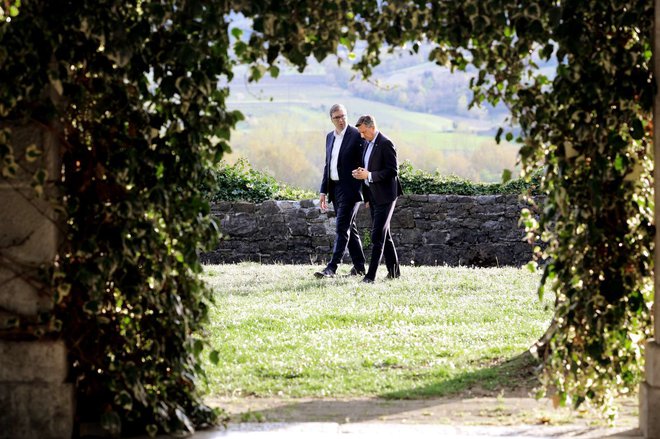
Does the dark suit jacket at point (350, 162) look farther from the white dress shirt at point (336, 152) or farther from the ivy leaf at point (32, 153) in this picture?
the ivy leaf at point (32, 153)

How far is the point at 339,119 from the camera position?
11938 millimetres

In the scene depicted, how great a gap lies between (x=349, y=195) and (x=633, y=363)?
710 cm

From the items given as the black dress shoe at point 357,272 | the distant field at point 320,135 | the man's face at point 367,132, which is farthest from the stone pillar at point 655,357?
the distant field at point 320,135

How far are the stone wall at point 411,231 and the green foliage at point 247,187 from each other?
0.46m

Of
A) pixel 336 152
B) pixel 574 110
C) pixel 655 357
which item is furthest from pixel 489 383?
pixel 336 152

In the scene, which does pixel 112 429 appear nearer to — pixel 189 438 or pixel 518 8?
pixel 189 438

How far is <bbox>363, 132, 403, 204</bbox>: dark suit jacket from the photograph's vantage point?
1155cm

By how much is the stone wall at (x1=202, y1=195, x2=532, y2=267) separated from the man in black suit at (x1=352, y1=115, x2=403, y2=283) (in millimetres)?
3245

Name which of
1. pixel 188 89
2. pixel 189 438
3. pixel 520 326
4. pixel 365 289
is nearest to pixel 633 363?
pixel 189 438

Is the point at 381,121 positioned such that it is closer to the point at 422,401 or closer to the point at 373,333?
the point at 373,333

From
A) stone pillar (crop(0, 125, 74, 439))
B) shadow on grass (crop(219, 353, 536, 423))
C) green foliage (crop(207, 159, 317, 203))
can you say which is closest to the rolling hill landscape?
green foliage (crop(207, 159, 317, 203))

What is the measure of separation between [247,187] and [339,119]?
401 cm

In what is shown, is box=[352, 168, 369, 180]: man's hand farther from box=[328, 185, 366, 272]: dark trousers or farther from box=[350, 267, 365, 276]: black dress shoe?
box=[350, 267, 365, 276]: black dress shoe

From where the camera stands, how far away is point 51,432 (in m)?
4.80
